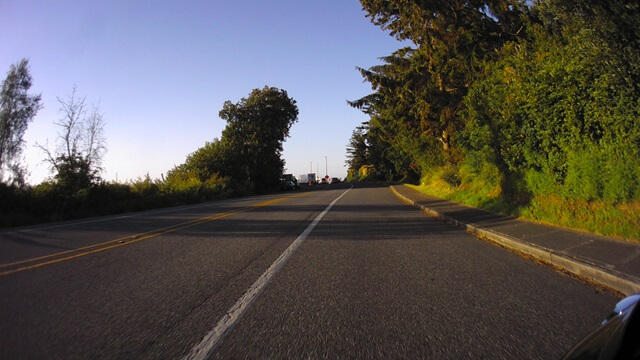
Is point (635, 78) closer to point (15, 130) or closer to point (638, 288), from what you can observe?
point (638, 288)

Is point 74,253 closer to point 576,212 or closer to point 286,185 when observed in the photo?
point 576,212

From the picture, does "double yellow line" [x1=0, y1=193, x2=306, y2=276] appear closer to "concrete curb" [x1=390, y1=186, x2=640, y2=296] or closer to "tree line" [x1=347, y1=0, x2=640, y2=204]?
"concrete curb" [x1=390, y1=186, x2=640, y2=296]

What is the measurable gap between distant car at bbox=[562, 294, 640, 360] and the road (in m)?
1.68

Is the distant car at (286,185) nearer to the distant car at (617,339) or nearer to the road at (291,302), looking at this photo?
the road at (291,302)

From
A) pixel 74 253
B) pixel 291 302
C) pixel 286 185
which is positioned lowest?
pixel 291 302

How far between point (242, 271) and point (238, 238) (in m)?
3.49

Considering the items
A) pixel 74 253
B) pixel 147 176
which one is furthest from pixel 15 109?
pixel 74 253

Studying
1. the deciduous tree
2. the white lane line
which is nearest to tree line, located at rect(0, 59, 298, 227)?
the deciduous tree

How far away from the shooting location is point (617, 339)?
68.0 inches

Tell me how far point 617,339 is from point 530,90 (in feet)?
32.2

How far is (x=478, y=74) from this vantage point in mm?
16594

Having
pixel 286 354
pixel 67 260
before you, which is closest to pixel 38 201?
pixel 67 260

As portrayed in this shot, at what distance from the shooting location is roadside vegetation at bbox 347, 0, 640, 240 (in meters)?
7.34

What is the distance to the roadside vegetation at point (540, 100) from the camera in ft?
24.1
